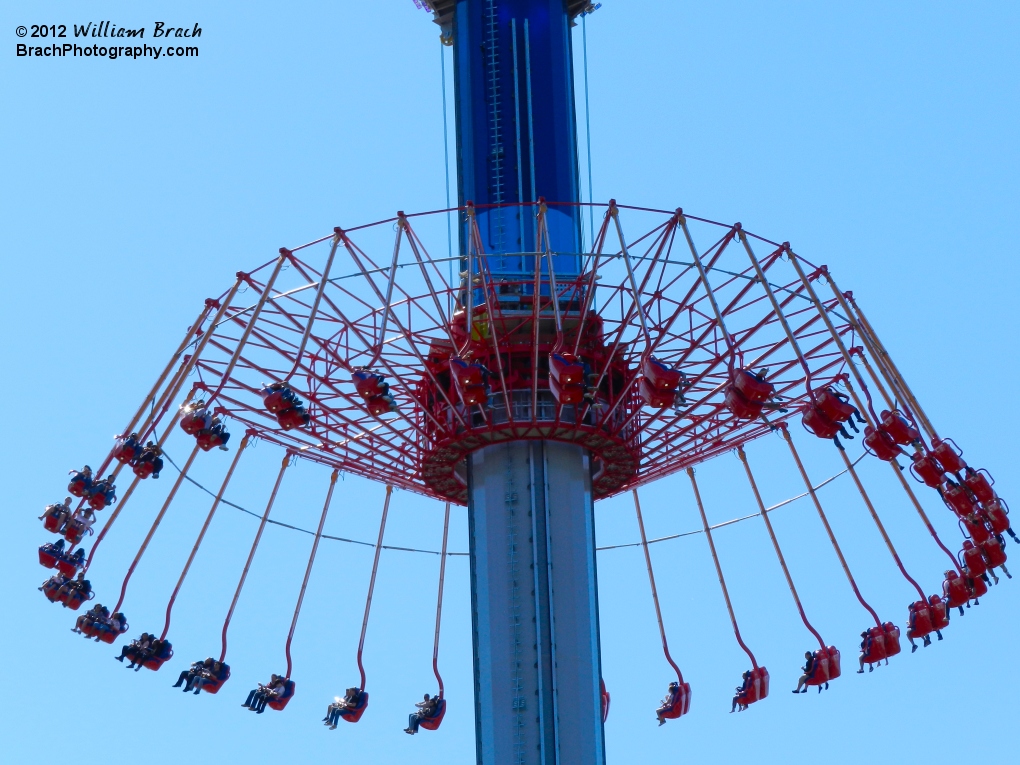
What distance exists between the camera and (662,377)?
2825 inches

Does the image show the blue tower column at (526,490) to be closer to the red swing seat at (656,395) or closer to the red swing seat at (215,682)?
the red swing seat at (656,395)

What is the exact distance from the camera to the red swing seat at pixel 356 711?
8712 cm

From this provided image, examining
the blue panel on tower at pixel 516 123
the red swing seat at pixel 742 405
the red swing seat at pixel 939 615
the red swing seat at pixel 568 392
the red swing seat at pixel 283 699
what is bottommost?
the red swing seat at pixel 742 405

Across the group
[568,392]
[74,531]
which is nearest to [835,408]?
[568,392]

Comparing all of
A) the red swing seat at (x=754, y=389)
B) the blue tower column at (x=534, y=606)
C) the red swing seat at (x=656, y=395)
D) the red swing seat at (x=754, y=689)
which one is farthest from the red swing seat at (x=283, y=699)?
the red swing seat at (x=754, y=389)

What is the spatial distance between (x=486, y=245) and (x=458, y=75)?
25.0 feet

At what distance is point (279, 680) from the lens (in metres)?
87.1

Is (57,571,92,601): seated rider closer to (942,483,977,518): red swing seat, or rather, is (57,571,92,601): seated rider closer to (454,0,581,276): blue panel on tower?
(454,0,581,276): blue panel on tower

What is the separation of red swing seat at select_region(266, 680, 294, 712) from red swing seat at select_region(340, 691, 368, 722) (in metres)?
1.93

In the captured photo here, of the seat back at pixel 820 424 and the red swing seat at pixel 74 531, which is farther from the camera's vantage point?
the red swing seat at pixel 74 531

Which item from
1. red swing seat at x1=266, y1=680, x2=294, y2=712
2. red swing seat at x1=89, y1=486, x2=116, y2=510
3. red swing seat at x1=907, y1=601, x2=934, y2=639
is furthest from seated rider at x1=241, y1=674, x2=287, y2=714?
red swing seat at x1=907, y1=601, x2=934, y2=639

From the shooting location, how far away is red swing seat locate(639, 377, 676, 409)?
236ft

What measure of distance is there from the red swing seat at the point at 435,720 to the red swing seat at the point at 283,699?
476 cm

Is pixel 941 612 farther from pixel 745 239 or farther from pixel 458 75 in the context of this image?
pixel 458 75
